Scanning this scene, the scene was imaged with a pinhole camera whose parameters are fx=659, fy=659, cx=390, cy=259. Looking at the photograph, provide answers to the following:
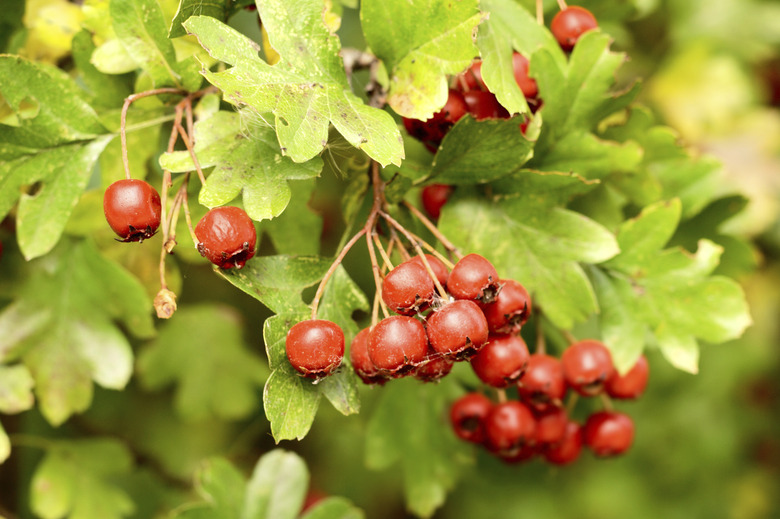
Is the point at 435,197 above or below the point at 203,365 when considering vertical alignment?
above

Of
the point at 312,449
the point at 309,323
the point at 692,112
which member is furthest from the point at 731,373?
the point at 309,323

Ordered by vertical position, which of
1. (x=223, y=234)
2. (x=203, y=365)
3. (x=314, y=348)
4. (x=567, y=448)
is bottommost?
(x=203, y=365)

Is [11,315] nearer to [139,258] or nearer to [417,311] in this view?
[139,258]

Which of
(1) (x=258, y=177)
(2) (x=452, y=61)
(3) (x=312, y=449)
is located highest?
(2) (x=452, y=61)

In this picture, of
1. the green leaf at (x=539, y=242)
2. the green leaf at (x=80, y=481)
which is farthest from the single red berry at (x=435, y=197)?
the green leaf at (x=80, y=481)

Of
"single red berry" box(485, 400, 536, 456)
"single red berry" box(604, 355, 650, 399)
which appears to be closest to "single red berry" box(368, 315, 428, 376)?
"single red berry" box(485, 400, 536, 456)

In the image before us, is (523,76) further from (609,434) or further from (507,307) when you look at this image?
(609,434)

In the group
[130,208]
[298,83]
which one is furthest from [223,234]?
[298,83]

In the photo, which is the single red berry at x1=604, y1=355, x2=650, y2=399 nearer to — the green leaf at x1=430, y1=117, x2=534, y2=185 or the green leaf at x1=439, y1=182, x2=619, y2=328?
the green leaf at x1=439, y1=182, x2=619, y2=328
